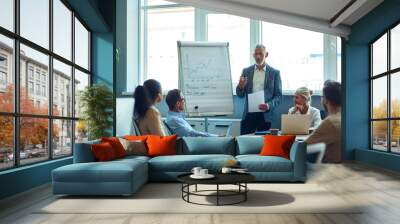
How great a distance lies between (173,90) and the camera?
931 cm

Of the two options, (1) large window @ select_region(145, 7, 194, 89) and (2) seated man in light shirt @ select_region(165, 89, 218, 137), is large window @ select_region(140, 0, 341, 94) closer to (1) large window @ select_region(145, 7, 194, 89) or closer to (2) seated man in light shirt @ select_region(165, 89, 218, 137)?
(1) large window @ select_region(145, 7, 194, 89)

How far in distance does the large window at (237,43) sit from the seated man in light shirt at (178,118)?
1.92ft

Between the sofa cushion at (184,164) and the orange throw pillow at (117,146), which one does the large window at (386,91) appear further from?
the orange throw pillow at (117,146)

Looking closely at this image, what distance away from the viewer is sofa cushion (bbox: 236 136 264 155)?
661cm

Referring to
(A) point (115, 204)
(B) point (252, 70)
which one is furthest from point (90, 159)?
(B) point (252, 70)

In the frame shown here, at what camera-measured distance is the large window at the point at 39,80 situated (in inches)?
193

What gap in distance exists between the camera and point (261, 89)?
9.40 m

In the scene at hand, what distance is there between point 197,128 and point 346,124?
353 cm

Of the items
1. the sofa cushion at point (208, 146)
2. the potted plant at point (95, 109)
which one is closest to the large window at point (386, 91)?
the sofa cushion at point (208, 146)

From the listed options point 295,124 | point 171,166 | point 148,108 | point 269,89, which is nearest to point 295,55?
point 269,89

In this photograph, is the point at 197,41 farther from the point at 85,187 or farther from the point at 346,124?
the point at 85,187

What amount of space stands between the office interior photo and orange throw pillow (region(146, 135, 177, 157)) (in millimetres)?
34

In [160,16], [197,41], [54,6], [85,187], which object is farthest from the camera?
[160,16]

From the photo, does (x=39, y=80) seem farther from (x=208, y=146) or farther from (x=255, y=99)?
(x=255, y=99)
